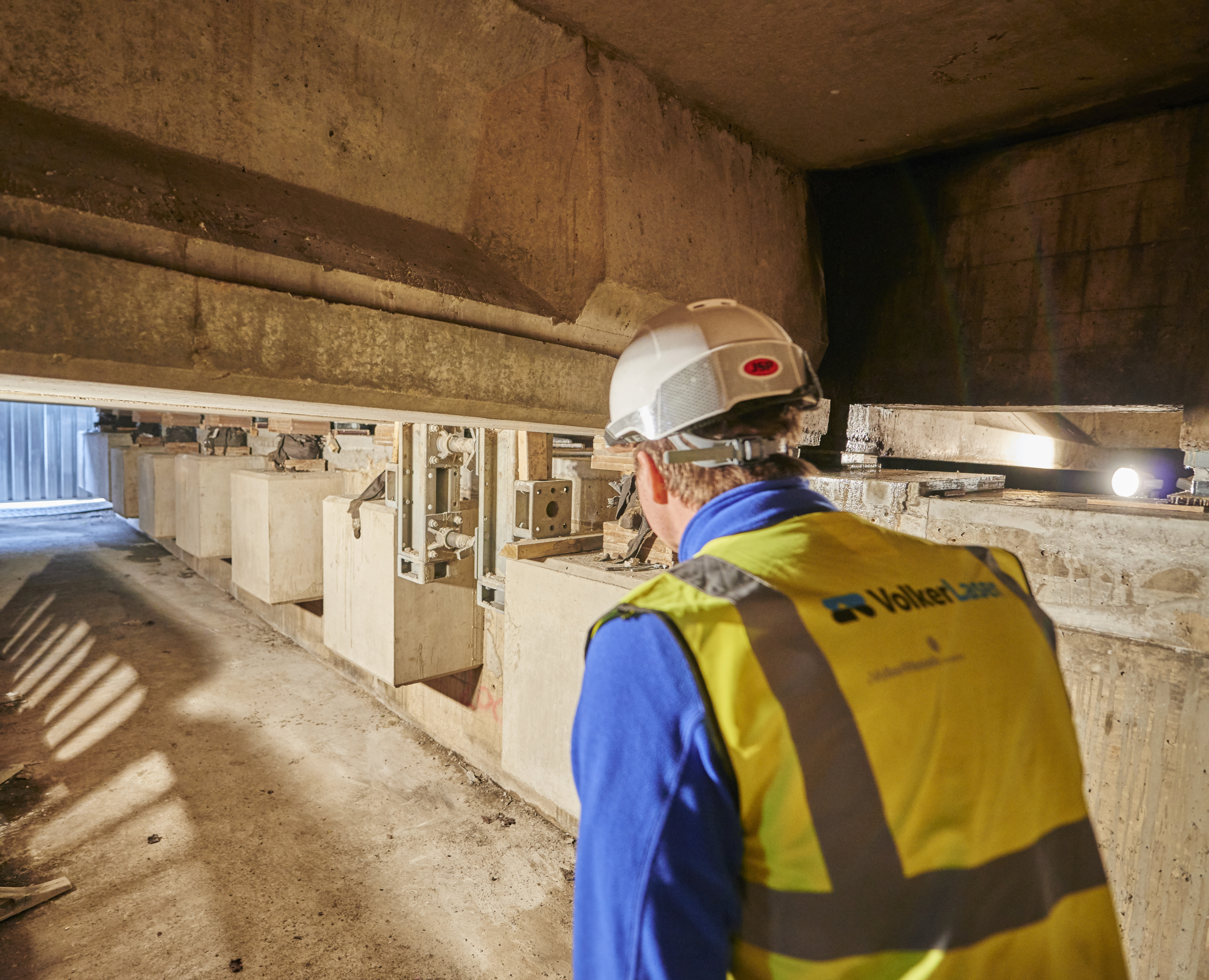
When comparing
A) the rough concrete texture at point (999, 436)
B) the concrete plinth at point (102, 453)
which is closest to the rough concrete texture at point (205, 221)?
the rough concrete texture at point (999, 436)

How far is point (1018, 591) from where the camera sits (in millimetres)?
1121

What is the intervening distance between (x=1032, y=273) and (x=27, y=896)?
5.92m

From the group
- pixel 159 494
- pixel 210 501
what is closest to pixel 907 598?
pixel 210 501

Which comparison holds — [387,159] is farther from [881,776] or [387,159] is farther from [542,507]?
[542,507]

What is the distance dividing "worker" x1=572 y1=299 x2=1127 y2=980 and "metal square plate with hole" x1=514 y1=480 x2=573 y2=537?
274cm

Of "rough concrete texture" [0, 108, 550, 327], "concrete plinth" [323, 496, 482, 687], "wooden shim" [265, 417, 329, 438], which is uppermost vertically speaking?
"rough concrete texture" [0, 108, 550, 327]

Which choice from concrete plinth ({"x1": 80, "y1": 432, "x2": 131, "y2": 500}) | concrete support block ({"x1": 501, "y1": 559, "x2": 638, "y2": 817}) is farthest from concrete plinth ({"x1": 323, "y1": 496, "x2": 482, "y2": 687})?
concrete plinth ({"x1": 80, "y1": 432, "x2": 131, "y2": 500})

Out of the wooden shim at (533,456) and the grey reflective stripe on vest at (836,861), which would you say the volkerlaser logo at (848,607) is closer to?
the grey reflective stripe on vest at (836,861)

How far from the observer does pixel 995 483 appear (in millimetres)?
2760

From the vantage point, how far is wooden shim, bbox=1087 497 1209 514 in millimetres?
1920

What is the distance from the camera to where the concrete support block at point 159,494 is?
9680mm

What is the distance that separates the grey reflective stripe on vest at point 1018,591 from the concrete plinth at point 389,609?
401 cm

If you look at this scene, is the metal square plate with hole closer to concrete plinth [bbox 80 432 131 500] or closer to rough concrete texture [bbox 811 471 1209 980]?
rough concrete texture [bbox 811 471 1209 980]

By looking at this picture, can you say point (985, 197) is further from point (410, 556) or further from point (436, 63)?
point (410, 556)
